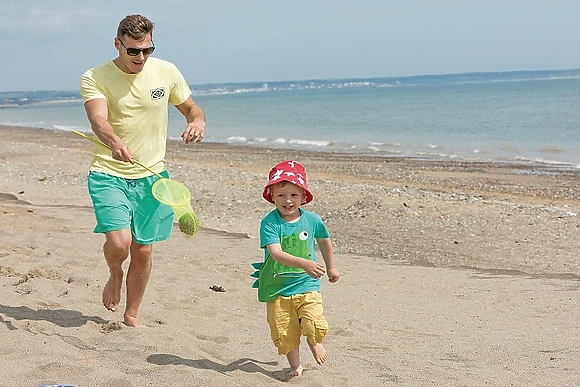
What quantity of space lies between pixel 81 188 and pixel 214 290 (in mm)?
7072

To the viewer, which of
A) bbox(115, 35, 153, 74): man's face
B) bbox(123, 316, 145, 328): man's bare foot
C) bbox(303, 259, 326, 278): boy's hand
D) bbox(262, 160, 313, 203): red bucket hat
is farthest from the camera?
bbox(123, 316, 145, 328): man's bare foot

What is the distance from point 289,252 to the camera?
4258 millimetres

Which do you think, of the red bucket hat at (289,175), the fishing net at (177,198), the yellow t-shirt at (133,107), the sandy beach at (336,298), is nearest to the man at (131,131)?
the yellow t-shirt at (133,107)

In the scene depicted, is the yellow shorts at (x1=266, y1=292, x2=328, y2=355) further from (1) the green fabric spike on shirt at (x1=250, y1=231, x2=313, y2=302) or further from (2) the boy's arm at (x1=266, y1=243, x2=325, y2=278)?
(2) the boy's arm at (x1=266, y1=243, x2=325, y2=278)

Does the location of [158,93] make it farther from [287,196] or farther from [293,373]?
[293,373]

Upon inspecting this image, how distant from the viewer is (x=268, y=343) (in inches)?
202

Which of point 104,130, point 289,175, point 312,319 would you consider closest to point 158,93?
point 104,130

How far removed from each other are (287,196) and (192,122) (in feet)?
3.57

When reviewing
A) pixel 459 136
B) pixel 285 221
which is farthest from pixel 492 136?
pixel 285 221

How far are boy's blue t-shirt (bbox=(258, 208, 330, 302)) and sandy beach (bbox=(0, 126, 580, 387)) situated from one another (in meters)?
0.51

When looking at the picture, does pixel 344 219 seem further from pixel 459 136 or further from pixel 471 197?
pixel 459 136

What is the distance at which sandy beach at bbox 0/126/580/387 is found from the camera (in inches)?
172

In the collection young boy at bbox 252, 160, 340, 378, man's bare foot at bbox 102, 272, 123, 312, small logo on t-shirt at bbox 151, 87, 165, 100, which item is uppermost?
small logo on t-shirt at bbox 151, 87, 165, 100

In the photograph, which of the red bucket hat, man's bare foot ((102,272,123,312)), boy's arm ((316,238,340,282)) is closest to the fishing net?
man's bare foot ((102,272,123,312))
